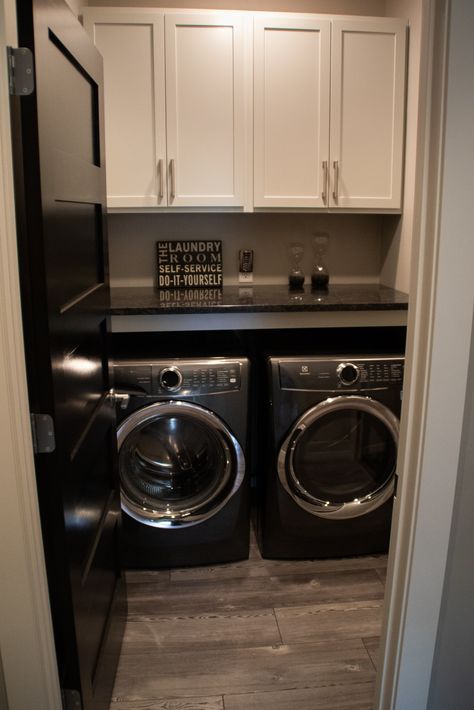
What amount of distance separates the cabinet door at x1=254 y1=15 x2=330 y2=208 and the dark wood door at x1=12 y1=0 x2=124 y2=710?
1.12 meters

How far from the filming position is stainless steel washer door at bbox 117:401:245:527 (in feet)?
7.62

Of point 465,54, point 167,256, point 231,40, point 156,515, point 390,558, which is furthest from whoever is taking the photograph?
point 167,256

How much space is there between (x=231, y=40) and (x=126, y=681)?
8.28 ft

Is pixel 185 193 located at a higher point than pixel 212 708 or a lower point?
higher

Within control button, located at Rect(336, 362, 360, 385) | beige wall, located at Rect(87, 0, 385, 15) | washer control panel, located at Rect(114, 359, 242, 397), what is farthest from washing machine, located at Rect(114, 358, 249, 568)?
beige wall, located at Rect(87, 0, 385, 15)

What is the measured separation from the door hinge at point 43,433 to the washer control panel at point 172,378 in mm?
1076

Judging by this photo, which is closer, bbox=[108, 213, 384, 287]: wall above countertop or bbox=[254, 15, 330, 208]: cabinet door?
bbox=[254, 15, 330, 208]: cabinet door

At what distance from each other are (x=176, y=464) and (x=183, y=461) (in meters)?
0.03

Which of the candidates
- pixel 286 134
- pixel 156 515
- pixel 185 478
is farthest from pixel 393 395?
pixel 286 134

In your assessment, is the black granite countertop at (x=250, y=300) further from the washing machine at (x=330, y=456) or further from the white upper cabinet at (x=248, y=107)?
the white upper cabinet at (x=248, y=107)

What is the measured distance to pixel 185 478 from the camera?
249 cm

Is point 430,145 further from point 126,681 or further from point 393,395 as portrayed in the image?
point 126,681

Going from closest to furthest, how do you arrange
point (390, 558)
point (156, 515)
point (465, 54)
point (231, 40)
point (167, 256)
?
1. point (465, 54)
2. point (390, 558)
3. point (156, 515)
4. point (231, 40)
5. point (167, 256)

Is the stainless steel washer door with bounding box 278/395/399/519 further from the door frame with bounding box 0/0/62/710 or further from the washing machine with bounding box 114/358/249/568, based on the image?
the door frame with bounding box 0/0/62/710
